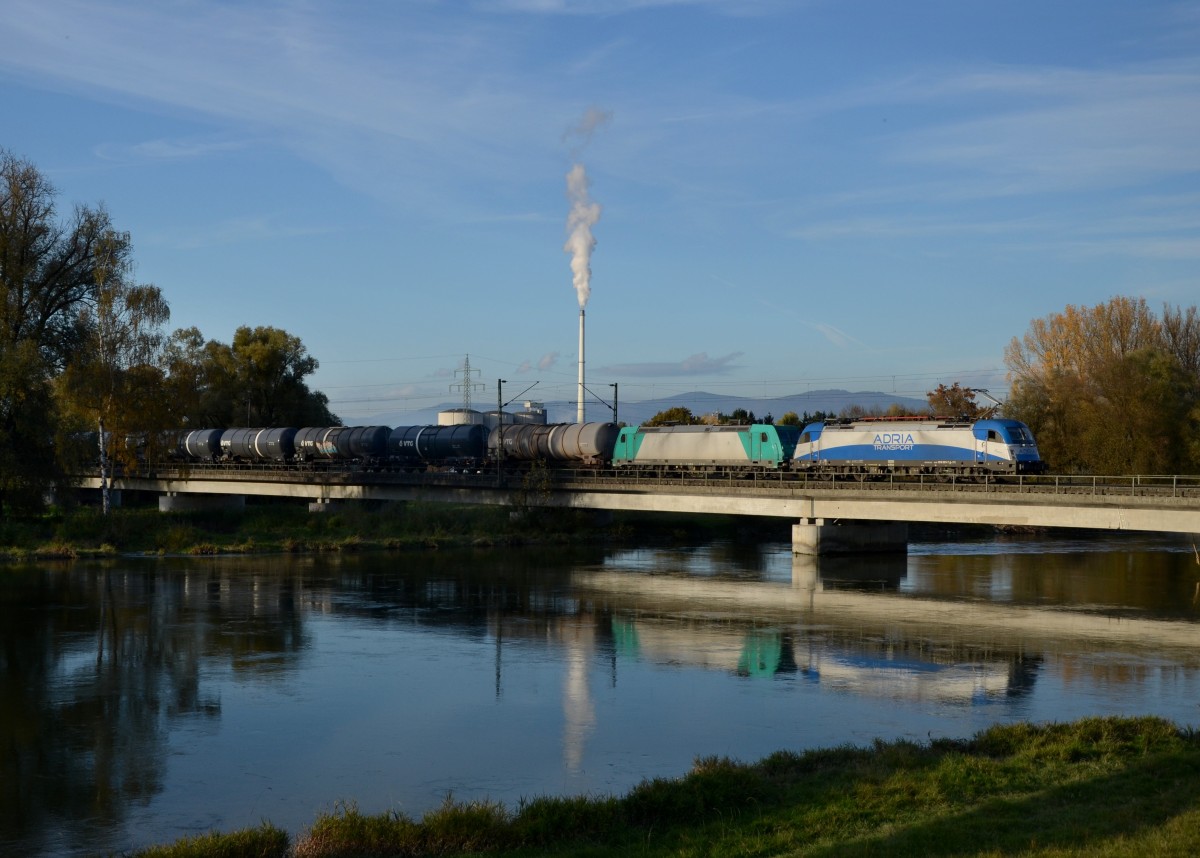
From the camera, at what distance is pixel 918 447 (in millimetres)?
59312

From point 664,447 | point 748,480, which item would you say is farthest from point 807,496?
point 664,447

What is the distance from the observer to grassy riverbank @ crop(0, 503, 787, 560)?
59781mm

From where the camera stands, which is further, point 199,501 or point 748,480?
point 199,501

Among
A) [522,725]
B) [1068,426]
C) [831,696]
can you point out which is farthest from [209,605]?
[1068,426]

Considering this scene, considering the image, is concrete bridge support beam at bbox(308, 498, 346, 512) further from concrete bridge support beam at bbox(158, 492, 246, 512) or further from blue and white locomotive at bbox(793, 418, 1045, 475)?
blue and white locomotive at bbox(793, 418, 1045, 475)

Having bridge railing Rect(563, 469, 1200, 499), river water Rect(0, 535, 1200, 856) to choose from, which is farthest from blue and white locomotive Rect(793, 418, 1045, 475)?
river water Rect(0, 535, 1200, 856)

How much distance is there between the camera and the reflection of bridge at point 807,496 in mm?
45125

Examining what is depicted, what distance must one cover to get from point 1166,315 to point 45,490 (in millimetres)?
74137

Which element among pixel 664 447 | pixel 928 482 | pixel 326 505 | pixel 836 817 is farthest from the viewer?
pixel 326 505

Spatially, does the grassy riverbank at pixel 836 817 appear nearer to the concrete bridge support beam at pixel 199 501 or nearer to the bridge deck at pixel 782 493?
the bridge deck at pixel 782 493

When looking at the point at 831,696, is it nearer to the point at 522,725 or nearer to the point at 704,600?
the point at 522,725

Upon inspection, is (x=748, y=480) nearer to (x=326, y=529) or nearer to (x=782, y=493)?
(x=782, y=493)

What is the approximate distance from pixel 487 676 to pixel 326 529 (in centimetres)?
4355

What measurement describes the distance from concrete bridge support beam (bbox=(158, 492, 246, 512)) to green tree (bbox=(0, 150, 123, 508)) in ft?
70.9
